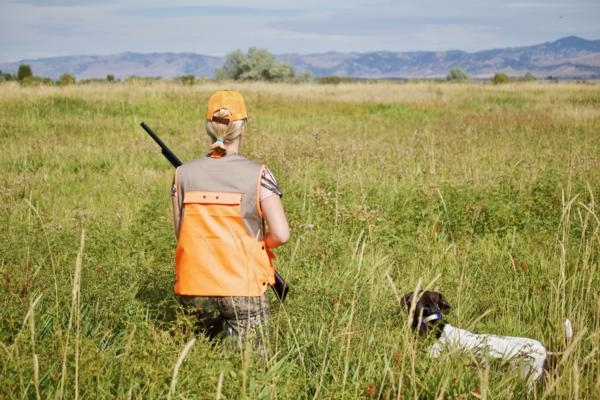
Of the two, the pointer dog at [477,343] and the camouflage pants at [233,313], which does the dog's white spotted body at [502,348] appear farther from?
the camouflage pants at [233,313]

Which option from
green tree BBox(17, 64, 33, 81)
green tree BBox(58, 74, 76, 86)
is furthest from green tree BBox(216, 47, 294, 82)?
green tree BBox(58, 74, 76, 86)

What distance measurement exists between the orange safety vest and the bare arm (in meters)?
0.05

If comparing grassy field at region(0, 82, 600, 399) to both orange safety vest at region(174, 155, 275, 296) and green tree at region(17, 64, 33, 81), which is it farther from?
green tree at region(17, 64, 33, 81)

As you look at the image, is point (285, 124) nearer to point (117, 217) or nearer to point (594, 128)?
point (594, 128)

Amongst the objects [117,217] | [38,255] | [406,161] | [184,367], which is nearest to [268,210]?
[184,367]

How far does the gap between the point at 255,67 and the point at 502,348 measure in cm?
7775

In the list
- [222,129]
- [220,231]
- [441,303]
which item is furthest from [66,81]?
[441,303]

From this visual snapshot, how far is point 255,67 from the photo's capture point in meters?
78.2

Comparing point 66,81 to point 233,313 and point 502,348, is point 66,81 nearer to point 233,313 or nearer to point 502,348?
point 233,313

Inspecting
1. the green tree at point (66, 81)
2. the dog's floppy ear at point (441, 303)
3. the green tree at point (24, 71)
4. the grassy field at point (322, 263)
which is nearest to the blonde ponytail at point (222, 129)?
the grassy field at point (322, 263)

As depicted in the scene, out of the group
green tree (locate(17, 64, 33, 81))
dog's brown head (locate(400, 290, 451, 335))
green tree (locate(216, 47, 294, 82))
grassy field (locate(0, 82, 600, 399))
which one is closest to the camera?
grassy field (locate(0, 82, 600, 399))

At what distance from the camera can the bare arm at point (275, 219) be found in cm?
309

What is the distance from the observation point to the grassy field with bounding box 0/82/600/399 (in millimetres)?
2539

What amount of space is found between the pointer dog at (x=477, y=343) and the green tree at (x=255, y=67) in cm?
7258
